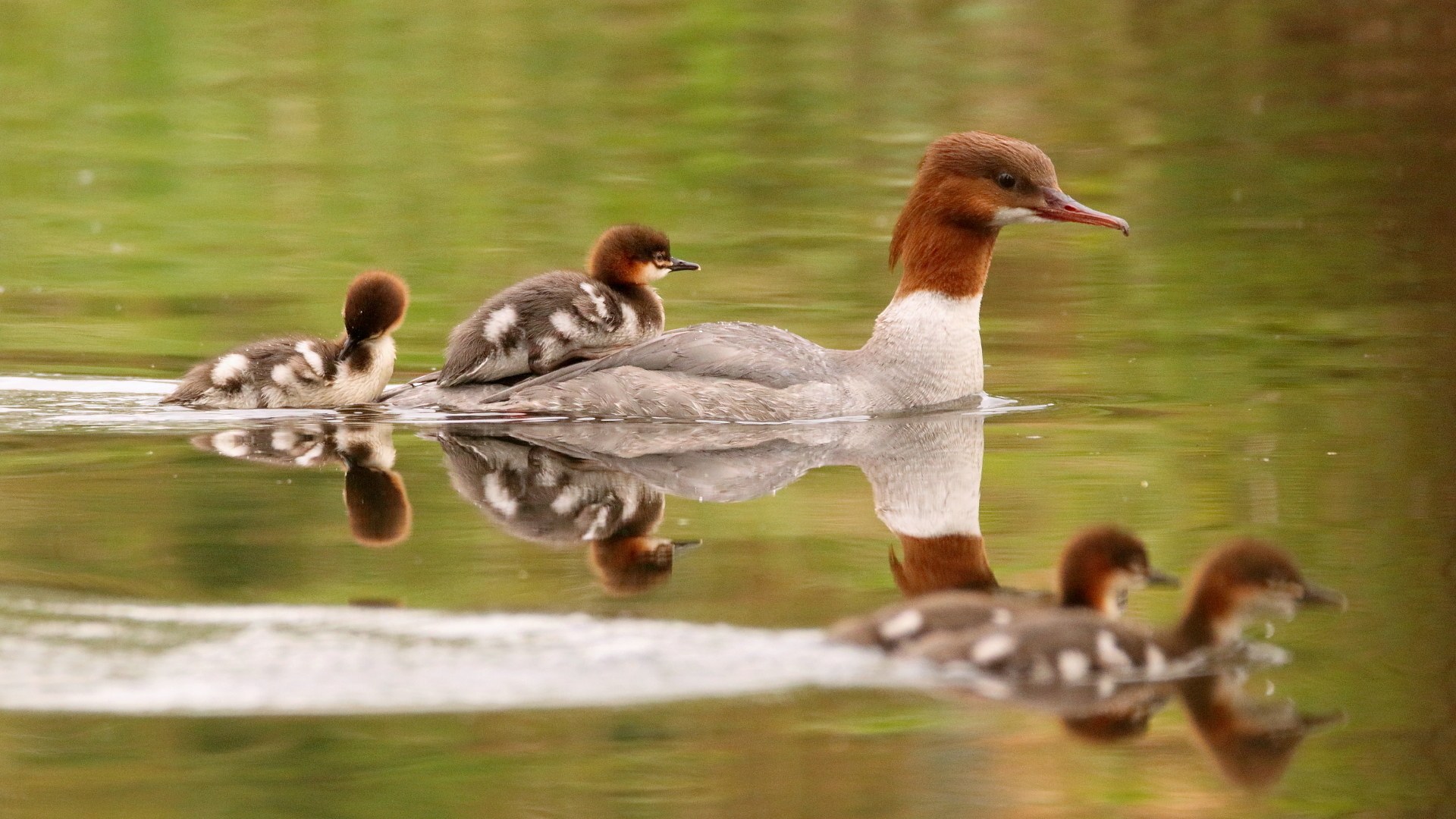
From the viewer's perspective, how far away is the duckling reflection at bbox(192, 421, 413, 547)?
7016 mm

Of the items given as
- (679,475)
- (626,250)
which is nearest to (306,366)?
(626,250)

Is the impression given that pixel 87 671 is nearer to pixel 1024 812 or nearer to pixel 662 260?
pixel 1024 812

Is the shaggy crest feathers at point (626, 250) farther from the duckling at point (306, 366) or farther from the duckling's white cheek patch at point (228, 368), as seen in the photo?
the duckling's white cheek patch at point (228, 368)

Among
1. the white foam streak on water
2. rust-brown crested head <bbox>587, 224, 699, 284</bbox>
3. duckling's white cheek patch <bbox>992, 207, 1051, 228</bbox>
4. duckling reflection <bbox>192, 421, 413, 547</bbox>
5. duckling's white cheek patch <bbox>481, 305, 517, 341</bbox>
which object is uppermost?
duckling's white cheek patch <bbox>992, 207, 1051, 228</bbox>

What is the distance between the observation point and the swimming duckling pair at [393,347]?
29.6 feet

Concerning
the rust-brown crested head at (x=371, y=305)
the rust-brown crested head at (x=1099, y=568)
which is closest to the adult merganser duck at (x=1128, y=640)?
the rust-brown crested head at (x=1099, y=568)

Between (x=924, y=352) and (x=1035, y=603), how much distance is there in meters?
3.27

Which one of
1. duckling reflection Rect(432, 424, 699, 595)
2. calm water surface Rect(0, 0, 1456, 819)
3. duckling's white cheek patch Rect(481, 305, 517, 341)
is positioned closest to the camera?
calm water surface Rect(0, 0, 1456, 819)

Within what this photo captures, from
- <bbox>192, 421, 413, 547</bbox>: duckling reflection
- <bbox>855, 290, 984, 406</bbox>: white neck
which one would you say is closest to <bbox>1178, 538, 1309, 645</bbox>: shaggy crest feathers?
<bbox>192, 421, 413, 547</bbox>: duckling reflection

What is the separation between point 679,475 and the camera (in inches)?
310

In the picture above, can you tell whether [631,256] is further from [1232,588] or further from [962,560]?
[1232,588]

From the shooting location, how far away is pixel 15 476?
763cm

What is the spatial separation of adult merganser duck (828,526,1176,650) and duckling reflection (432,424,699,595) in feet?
2.94

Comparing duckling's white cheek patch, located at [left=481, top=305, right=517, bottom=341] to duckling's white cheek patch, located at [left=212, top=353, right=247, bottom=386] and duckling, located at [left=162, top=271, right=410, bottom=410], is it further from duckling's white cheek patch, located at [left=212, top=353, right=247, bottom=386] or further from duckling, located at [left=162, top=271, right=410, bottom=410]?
duckling's white cheek patch, located at [left=212, top=353, right=247, bottom=386]
